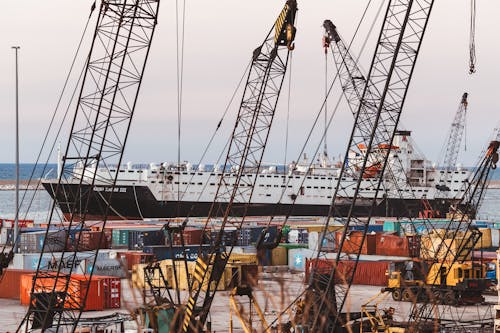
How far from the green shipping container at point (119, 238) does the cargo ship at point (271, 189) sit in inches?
1672

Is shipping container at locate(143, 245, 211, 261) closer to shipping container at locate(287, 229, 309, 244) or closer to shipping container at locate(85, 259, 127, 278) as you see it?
shipping container at locate(85, 259, 127, 278)

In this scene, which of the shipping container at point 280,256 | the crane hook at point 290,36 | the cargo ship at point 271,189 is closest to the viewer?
the crane hook at point 290,36

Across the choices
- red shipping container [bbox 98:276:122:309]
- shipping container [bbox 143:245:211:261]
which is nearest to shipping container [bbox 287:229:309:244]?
shipping container [bbox 143:245:211:261]

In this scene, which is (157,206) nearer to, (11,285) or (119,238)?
(119,238)

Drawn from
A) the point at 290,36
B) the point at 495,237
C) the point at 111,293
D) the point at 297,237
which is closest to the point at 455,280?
the point at 290,36

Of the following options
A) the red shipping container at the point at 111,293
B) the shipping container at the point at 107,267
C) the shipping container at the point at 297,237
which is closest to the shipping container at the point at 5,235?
the shipping container at the point at 297,237

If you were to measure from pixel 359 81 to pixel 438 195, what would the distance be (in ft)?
183

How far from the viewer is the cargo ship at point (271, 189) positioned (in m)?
137

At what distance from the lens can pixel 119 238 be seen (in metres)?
86.9

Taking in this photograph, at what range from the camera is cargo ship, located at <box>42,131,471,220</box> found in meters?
137

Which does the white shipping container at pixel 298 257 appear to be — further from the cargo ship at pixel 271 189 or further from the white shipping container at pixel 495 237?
the cargo ship at pixel 271 189

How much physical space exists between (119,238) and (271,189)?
61.1m

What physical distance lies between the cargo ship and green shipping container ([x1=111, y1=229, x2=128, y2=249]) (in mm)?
42477

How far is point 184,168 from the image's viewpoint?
150250mm
